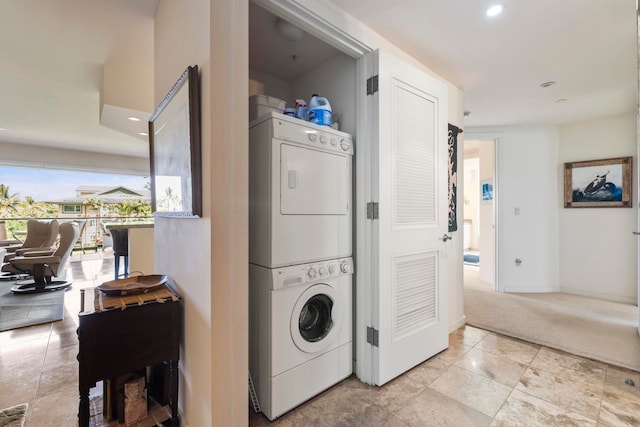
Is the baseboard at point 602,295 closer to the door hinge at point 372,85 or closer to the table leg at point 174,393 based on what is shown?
the door hinge at point 372,85

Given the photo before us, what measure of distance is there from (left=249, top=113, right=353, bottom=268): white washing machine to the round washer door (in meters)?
0.22

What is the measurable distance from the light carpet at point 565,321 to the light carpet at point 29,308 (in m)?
4.39

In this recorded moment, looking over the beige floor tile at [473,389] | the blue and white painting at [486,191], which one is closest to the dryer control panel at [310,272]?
the beige floor tile at [473,389]

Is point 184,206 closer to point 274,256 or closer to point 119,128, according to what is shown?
point 274,256

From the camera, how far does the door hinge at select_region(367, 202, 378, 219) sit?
191 cm

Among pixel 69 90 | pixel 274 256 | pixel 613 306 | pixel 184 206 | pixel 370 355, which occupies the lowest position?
pixel 613 306

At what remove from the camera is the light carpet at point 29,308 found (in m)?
2.87

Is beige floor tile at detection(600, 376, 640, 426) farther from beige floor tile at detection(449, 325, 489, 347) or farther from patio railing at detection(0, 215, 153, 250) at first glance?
patio railing at detection(0, 215, 153, 250)

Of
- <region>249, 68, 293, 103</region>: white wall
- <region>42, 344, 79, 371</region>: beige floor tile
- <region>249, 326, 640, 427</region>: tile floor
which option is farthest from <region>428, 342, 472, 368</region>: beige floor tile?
<region>42, 344, 79, 371</region>: beige floor tile

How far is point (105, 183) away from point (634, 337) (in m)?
9.60

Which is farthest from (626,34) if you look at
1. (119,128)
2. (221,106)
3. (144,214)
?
(144,214)

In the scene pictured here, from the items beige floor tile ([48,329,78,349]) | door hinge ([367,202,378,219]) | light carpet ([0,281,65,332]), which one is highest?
door hinge ([367,202,378,219])

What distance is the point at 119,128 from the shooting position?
352 centimetres

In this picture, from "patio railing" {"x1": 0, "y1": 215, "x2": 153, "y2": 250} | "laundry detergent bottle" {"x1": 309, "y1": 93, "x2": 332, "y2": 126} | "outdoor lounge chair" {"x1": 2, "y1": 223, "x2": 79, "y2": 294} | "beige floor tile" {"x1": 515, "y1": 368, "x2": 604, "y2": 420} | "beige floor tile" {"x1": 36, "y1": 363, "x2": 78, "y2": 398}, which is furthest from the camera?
"patio railing" {"x1": 0, "y1": 215, "x2": 153, "y2": 250}
